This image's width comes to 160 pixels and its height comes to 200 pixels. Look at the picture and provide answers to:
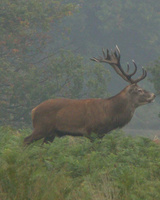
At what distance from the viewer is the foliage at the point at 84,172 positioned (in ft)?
19.7

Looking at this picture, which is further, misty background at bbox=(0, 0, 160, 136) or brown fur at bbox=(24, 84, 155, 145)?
misty background at bbox=(0, 0, 160, 136)

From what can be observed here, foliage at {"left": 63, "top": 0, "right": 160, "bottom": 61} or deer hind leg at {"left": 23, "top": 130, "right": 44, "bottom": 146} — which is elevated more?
foliage at {"left": 63, "top": 0, "right": 160, "bottom": 61}


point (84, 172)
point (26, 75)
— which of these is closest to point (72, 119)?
point (84, 172)

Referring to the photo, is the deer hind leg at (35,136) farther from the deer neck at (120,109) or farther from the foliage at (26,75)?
the foliage at (26,75)

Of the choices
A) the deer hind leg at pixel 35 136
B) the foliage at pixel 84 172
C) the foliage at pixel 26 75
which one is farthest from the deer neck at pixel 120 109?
the foliage at pixel 26 75

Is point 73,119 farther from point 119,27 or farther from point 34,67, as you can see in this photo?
point 119,27

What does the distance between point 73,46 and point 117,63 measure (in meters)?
28.6

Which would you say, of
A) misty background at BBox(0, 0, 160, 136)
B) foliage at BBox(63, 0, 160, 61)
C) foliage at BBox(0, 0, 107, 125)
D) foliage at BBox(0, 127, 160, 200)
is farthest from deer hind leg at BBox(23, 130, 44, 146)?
foliage at BBox(63, 0, 160, 61)

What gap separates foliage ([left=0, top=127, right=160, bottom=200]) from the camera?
236 inches

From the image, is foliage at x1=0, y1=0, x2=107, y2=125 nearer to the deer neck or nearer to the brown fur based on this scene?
the deer neck

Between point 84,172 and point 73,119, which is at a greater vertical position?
point 73,119

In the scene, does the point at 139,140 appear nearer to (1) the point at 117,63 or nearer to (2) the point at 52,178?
(1) the point at 117,63

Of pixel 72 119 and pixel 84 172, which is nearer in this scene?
pixel 84 172

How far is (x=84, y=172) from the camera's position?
7383 mm
